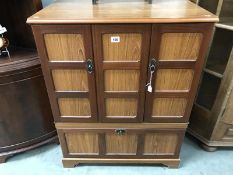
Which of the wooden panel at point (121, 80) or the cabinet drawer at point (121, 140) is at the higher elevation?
the wooden panel at point (121, 80)

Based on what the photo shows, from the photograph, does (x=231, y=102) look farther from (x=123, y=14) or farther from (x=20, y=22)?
(x=20, y=22)

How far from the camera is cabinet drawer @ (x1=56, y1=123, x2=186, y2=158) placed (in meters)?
1.28

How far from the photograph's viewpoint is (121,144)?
1.37 m

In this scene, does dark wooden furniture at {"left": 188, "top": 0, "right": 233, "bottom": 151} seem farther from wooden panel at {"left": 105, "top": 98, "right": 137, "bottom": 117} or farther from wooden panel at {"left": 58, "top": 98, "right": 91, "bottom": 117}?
wooden panel at {"left": 58, "top": 98, "right": 91, "bottom": 117}

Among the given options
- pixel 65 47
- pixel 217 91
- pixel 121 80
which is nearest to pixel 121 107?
pixel 121 80

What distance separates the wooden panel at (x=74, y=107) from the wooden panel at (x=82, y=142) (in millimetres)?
164

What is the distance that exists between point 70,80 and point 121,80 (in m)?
0.27

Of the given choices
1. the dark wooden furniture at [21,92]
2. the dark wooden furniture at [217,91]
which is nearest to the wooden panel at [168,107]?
the dark wooden furniture at [217,91]

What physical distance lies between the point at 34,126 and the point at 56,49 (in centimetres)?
70

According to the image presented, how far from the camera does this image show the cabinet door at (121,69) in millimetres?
952

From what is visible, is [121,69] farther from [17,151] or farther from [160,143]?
[17,151]

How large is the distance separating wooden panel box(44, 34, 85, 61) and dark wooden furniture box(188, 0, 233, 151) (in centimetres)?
83

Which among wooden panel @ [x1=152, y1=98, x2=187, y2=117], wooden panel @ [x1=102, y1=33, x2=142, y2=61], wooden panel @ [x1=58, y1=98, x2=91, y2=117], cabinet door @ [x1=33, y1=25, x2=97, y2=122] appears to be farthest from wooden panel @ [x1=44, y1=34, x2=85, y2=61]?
wooden panel @ [x1=152, y1=98, x2=187, y2=117]

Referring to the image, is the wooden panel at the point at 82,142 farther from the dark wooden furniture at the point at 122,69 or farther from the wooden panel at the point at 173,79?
the wooden panel at the point at 173,79
